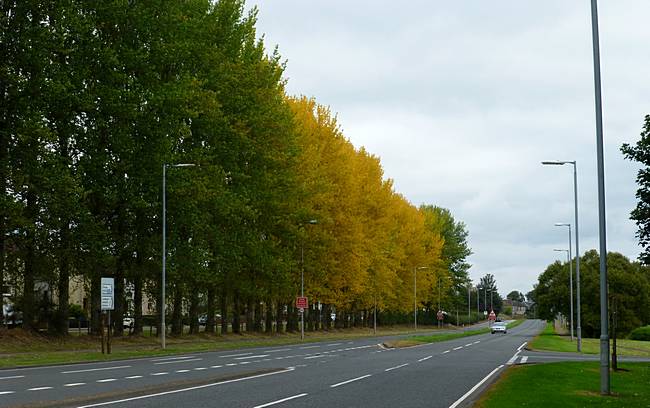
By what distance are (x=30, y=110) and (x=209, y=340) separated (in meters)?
19.8

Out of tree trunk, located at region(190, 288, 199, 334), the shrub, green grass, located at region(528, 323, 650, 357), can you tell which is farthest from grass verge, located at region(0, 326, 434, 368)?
the shrub

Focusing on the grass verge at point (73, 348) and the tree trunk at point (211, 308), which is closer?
the grass verge at point (73, 348)

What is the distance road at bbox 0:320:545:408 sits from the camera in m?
17.4

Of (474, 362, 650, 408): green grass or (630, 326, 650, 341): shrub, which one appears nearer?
(474, 362, 650, 408): green grass

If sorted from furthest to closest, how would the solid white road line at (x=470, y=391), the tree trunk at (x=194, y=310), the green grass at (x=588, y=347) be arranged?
the tree trunk at (x=194, y=310), the green grass at (x=588, y=347), the solid white road line at (x=470, y=391)

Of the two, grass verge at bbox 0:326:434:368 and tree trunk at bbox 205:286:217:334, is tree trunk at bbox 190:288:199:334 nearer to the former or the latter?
tree trunk at bbox 205:286:217:334

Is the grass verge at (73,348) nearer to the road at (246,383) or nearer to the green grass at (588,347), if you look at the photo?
the road at (246,383)

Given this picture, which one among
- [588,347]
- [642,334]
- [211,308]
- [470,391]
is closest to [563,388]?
[470,391]

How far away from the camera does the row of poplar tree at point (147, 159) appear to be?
1465 inches

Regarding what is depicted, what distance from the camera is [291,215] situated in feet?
183

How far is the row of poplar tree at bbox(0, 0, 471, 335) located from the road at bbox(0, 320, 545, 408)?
9.72 meters

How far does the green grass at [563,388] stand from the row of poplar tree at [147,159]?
21237 millimetres

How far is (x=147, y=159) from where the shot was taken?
1636 inches

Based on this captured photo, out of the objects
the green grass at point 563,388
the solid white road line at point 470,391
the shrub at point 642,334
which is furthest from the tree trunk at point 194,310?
the shrub at point 642,334
